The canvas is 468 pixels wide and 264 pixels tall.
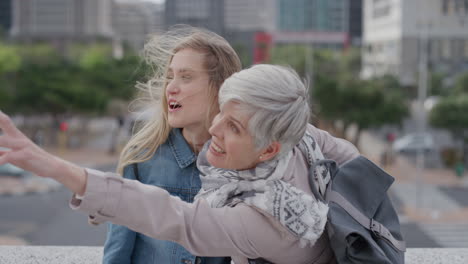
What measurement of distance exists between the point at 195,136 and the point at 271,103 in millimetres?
843

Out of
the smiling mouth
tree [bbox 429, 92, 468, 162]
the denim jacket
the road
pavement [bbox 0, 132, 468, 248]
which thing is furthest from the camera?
tree [bbox 429, 92, 468, 162]

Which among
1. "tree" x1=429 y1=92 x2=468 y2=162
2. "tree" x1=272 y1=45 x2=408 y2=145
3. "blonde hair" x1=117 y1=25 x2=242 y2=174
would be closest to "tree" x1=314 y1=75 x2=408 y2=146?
"tree" x1=272 y1=45 x2=408 y2=145

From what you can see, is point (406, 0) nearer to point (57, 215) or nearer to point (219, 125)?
point (57, 215)

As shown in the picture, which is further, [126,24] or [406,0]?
[126,24]

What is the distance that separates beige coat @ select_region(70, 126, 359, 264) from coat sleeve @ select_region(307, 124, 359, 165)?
29 centimetres

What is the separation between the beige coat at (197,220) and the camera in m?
1.59

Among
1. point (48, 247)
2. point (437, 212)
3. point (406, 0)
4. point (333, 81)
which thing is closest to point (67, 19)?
point (406, 0)

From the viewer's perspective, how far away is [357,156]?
213cm

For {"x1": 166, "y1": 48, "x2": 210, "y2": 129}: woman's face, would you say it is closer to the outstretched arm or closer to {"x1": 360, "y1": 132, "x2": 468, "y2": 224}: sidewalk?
the outstretched arm

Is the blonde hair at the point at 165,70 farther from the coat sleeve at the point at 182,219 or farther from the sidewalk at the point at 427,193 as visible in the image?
the sidewalk at the point at 427,193

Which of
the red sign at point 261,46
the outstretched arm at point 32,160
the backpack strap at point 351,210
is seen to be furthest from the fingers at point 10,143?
the red sign at point 261,46

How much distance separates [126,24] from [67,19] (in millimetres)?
24187

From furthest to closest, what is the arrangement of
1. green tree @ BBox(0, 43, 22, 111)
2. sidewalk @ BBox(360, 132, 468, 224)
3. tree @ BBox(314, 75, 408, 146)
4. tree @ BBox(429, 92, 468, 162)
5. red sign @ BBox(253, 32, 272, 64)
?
1. red sign @ BBox(253, 32, 272, 64)
2. green tree @ BBox(0, 43, 22, 111)
3. tree @ BBox(429, 92, 468, 162)
4. tree @ BBox(314, 75, 408, 146)
5. sidewalk @ BBox(360, 132, 468, 224)

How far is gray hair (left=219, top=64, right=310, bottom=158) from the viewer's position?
5.83 feet
